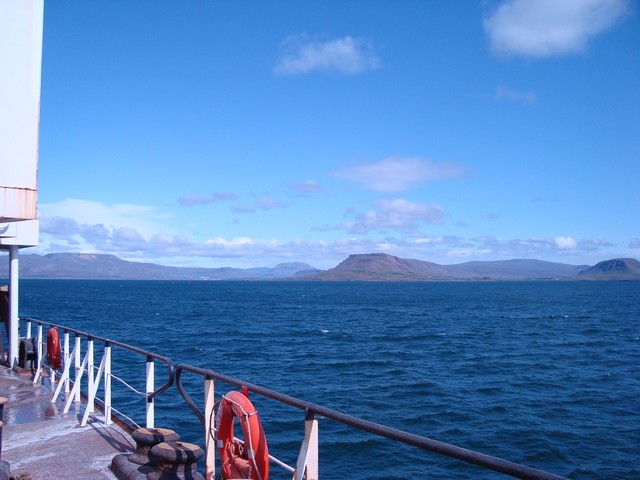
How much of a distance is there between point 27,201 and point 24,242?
21.6ft

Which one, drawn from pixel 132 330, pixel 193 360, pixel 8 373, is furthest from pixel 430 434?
pixel 132 330

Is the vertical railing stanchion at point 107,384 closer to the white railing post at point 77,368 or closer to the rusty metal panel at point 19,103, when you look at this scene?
the white railing post at point 77,368

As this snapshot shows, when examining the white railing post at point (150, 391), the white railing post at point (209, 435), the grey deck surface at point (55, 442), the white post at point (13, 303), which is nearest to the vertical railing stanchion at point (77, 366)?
the grey deck surface at point (55, 442)

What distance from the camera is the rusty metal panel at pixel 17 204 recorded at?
4.91m

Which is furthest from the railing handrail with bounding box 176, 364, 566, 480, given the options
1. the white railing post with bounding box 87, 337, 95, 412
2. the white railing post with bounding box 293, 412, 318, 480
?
the white railing post with bounding box 87, 337, 95, 412

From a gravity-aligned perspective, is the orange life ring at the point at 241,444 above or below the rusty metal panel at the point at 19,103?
below

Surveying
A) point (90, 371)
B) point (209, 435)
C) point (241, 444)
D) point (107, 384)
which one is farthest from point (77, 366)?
point (241, 444)

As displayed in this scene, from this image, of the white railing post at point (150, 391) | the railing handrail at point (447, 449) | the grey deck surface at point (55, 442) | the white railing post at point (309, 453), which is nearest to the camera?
the railing handrail at point (447, 449)

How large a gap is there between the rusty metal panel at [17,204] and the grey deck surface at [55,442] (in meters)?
2.34

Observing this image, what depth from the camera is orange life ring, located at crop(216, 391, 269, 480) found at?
3988 mm

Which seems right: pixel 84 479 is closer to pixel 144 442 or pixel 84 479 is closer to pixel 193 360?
pixel 144 442

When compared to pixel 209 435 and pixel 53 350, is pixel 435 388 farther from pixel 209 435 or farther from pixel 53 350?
pixel 209 435

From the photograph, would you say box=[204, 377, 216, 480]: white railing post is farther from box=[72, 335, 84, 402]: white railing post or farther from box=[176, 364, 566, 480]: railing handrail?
box=[72, 335, 84, 402]: white railing post

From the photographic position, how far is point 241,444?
427 centimetres
